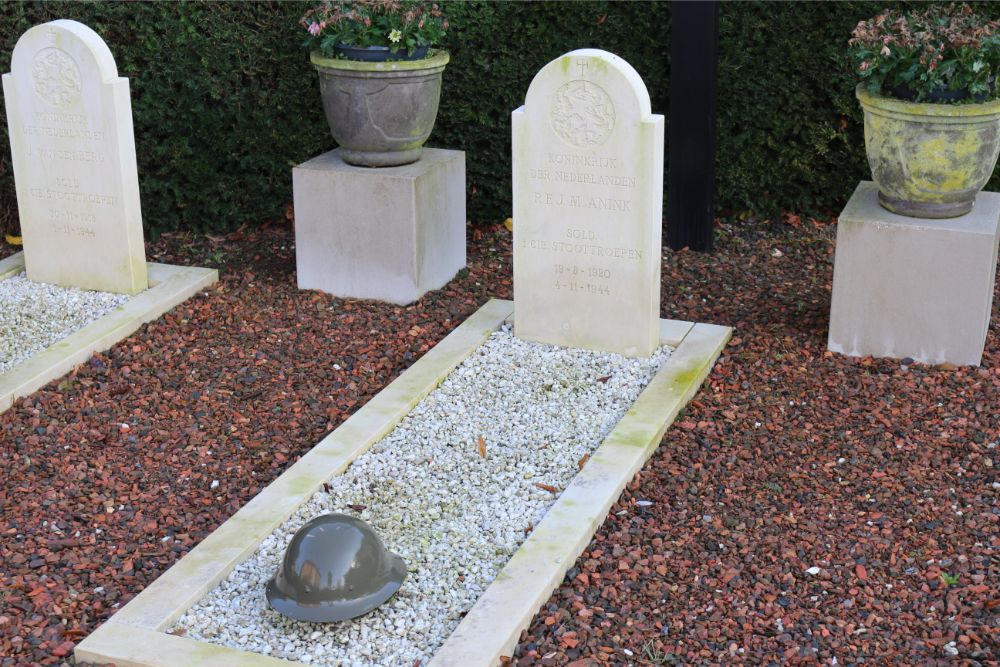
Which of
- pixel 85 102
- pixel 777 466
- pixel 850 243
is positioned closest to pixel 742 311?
pixel 850 243

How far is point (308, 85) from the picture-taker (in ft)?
24.9

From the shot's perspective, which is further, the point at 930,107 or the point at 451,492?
the point at 930,107

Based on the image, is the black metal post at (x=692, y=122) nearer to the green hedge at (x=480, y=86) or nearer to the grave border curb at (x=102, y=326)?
the green hedge at (x=480, y=86)

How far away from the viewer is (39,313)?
253 inches

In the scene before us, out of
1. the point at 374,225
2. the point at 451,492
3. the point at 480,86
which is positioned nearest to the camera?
the point at 451,492

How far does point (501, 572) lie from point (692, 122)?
151 inches

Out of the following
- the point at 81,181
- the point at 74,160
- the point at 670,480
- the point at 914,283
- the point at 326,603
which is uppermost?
the point at 74,160

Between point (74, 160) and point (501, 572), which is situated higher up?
point (74, 160)

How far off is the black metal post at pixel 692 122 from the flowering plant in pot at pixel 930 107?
4.74 feet

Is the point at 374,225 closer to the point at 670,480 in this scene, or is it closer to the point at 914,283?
the point at 670,480

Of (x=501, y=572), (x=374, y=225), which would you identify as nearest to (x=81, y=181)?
(x=374, y=225)

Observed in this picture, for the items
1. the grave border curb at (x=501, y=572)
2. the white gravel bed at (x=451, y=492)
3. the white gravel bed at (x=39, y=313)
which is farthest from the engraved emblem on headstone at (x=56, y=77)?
the white gravel bed at (x=451, y=492)

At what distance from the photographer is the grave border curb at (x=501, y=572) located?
12.1 ft

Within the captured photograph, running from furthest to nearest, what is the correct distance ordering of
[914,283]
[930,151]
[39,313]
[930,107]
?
1. [39,313]
2. [914,283]
3. [930,151]
4. [930,107]
